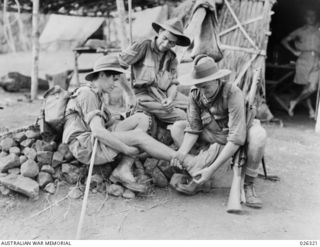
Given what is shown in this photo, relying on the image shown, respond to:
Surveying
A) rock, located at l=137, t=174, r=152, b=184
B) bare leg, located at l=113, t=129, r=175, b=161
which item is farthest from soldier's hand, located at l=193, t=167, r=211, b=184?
rock, located at l=137, t=174, r=152, b=184

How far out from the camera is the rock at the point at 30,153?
409 centimetres

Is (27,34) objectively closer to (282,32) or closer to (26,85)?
(26,85)

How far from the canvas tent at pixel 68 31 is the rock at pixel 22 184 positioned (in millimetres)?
9135

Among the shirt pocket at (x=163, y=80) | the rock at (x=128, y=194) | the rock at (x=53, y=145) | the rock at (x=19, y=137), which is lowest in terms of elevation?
the rock at (x=128, y=194)

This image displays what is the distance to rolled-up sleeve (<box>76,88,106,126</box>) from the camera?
12.1 ft

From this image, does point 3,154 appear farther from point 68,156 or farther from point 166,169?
point 166,169

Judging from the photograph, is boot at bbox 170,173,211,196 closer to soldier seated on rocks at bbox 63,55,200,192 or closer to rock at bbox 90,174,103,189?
soldier seated on rocks at bbox 63,55,200,192

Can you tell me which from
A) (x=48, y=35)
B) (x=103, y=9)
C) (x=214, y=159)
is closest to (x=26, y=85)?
(x=103, y=9)

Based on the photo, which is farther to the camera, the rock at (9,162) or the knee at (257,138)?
the rock at (9,162)

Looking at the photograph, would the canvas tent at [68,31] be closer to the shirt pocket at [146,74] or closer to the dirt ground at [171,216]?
the shirt pocket at [146,74]

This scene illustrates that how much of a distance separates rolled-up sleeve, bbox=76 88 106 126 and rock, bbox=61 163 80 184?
63 centimetres

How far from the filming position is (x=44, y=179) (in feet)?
12.9

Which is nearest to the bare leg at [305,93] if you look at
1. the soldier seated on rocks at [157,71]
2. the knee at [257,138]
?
the soldier seated on rocks at [157,71]

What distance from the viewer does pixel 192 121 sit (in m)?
3.93
